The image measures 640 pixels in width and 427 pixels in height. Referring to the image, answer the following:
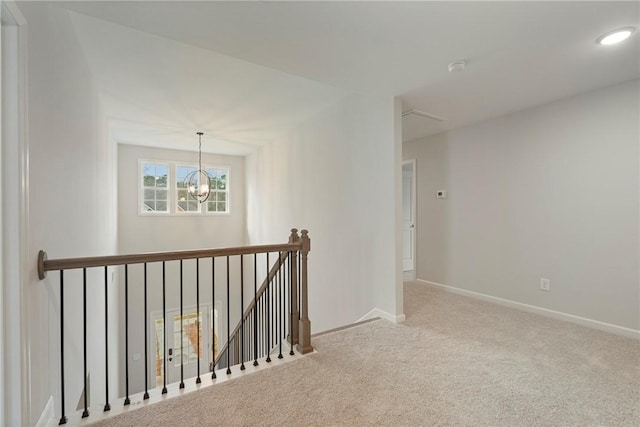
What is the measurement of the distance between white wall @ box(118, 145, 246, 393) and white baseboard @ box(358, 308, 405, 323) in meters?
4.12

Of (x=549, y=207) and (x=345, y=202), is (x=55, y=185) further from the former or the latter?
(x=549, y=207)

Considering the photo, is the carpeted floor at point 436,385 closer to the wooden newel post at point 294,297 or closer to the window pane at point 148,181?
the wooden newel post at point 294,297

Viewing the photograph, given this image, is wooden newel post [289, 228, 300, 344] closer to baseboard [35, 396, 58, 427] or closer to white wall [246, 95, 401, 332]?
white wall [246, 95, 401, 332]

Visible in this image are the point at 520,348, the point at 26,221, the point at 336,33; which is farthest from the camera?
the point at 520,348

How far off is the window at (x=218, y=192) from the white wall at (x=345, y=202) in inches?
91.9

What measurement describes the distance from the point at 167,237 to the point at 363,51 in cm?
554

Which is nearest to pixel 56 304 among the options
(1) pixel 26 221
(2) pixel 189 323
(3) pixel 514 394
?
(1) pixel 26 221

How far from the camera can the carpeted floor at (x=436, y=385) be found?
1.57m

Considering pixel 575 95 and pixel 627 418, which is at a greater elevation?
pixel 575 95

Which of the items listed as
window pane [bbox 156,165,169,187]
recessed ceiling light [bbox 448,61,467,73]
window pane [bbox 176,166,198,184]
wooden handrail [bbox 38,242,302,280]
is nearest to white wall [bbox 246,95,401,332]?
recessed ceiling light [bbox 448,61,467,73]

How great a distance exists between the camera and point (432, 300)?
11.8ft

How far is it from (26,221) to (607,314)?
423 centimetres

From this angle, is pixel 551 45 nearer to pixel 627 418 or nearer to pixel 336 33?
pixel 336 33

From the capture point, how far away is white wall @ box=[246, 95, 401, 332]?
2.95 meters
